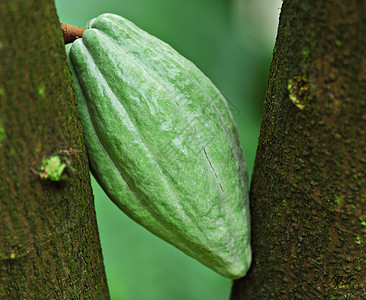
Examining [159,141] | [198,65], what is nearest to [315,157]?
[159,141]

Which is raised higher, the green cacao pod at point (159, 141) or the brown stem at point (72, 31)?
the brown stem at point (72, 31)

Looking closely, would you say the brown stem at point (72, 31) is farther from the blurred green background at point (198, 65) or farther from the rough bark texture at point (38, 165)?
the blurred green background at point (198, 65)

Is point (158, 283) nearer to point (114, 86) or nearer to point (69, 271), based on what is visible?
point (69, 271)

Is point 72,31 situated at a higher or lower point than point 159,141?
higher

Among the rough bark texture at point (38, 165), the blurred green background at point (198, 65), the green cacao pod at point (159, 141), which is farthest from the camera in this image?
the blurred green background at point (198, 65)

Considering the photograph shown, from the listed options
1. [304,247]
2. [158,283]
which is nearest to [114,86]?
[304,247]

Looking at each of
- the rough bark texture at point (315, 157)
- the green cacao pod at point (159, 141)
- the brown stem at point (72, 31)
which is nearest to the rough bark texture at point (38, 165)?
the green cacao pod at point (159, 141)

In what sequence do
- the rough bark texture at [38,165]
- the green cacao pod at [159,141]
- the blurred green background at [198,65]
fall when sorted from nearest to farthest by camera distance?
the rough bark texture at [38,165] → the green cacao pod at [159,141] → the blurred green background at [198,65]

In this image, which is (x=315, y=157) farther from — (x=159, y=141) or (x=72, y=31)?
(x=72, y=31)
